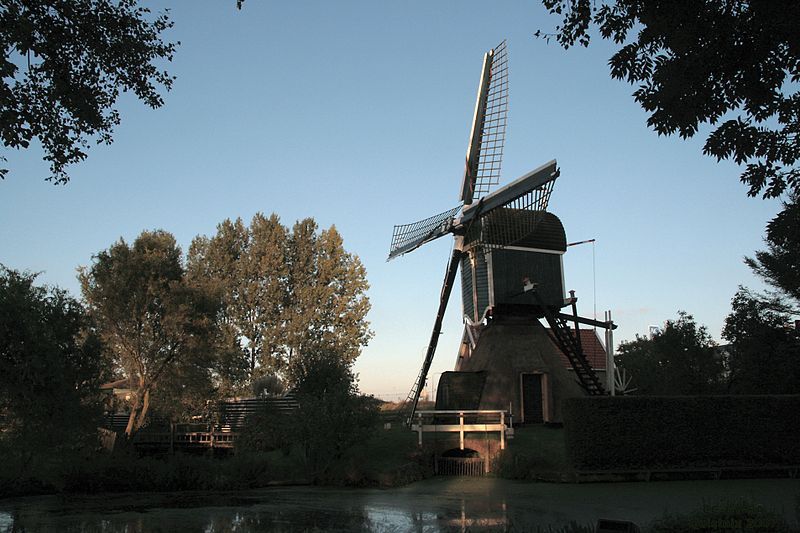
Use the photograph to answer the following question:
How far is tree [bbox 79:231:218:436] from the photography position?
32.9 m

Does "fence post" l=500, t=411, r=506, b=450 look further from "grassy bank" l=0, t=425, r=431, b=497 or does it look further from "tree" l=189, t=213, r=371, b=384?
"tree" l=189, t=213, r=371, b=384

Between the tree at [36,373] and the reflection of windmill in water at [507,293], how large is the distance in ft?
45.3

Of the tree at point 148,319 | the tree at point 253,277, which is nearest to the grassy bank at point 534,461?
the tree at point 148,319

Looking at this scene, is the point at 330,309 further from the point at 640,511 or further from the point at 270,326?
the point at 640,511

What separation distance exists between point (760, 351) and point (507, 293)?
38.2 feet

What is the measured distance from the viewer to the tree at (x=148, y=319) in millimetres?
32938

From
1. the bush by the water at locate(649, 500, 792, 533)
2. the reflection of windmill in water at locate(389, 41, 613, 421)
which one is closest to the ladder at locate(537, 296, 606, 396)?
the reflection of windmill in water at locate(389, 41, 613, 421)

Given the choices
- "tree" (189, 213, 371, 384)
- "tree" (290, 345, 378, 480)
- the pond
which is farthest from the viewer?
"tree" (189, 213, 371, 384)

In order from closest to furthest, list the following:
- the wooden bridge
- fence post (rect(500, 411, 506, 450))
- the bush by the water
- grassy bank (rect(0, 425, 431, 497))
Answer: the bush by the water → grassy bank (rect(0, 425, 431, 497)) → fence post (rect(500, 411, 506, 450)) → the wooden bridge

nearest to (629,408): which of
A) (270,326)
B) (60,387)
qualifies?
(60,387)

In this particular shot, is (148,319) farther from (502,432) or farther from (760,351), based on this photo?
(760,351)

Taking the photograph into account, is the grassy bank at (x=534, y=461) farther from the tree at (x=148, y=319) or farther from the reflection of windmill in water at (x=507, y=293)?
the tree at (x=148, y=319)

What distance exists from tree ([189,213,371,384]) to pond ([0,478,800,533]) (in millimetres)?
22622

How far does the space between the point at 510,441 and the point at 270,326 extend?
23.6m
